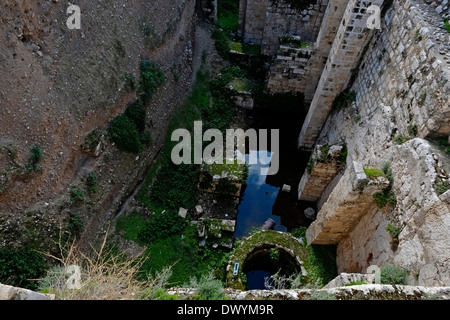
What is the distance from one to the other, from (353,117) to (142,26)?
6.48 metres

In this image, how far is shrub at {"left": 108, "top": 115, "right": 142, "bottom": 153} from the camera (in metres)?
8.20

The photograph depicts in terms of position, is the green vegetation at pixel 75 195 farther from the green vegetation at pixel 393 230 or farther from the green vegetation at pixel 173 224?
the green vegetation at pixel 393 230

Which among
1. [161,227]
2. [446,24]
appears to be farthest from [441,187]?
[161,227]

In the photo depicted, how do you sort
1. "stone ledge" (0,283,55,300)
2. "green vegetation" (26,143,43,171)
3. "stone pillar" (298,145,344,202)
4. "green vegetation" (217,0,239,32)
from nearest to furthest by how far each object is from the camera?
1. "stone ledge" (0,283,55,300)
2. "green vegetation" (26,143,43,171)
3. "stone pillar" (298,145,344,202)
4. "green vegetation" (217,0,239,32)

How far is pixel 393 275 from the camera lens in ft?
16.7

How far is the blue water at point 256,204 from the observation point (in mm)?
9367

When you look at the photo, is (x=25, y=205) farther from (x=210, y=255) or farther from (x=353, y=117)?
(x=353, y=117)

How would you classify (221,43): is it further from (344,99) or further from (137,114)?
(344,99)

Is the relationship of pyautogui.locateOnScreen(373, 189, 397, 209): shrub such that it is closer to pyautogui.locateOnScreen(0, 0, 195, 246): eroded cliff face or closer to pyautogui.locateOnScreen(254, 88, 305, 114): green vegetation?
pyautogui.locateOnScreen(0, 0, 195, 246): eroded cliff face

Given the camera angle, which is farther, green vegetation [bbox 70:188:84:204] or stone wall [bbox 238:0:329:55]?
stone wall [bbox 238:0:329:55]

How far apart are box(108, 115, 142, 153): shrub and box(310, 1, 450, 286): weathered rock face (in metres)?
4.99

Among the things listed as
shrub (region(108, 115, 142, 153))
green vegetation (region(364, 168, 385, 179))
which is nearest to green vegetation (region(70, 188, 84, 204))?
shrub (region(108, 115, 142, 153))

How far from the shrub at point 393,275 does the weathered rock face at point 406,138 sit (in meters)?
0.13
